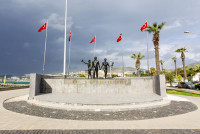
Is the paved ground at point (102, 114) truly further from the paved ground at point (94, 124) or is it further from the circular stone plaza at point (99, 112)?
the paved ground at point (94, 124)

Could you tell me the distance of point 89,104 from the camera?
690 centimetres

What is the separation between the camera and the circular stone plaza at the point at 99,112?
13.6 ft

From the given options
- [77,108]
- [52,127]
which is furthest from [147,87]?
[52,127]

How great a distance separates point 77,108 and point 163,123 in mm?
4420

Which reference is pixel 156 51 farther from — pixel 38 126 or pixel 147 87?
pixel 38 126

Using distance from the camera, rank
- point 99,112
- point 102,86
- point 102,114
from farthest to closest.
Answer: point 102,86, point 99,112, point 102,114

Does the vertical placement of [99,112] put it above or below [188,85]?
above

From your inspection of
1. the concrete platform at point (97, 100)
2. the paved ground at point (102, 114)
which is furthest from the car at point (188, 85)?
the paved ground at point (102, 114)

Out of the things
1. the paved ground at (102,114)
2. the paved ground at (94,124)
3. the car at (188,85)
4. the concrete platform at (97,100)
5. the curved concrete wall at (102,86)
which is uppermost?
the curved concrete wall at (102,86)

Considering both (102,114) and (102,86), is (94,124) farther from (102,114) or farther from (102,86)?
(102,86)

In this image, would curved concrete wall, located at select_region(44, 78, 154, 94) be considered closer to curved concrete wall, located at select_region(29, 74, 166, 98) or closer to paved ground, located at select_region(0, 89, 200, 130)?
curved concrete wall, located at select_region(29, 74, 166, 98)

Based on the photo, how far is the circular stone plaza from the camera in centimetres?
416

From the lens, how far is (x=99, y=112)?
20.4ft

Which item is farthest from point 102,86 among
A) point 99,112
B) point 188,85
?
point 188,85
